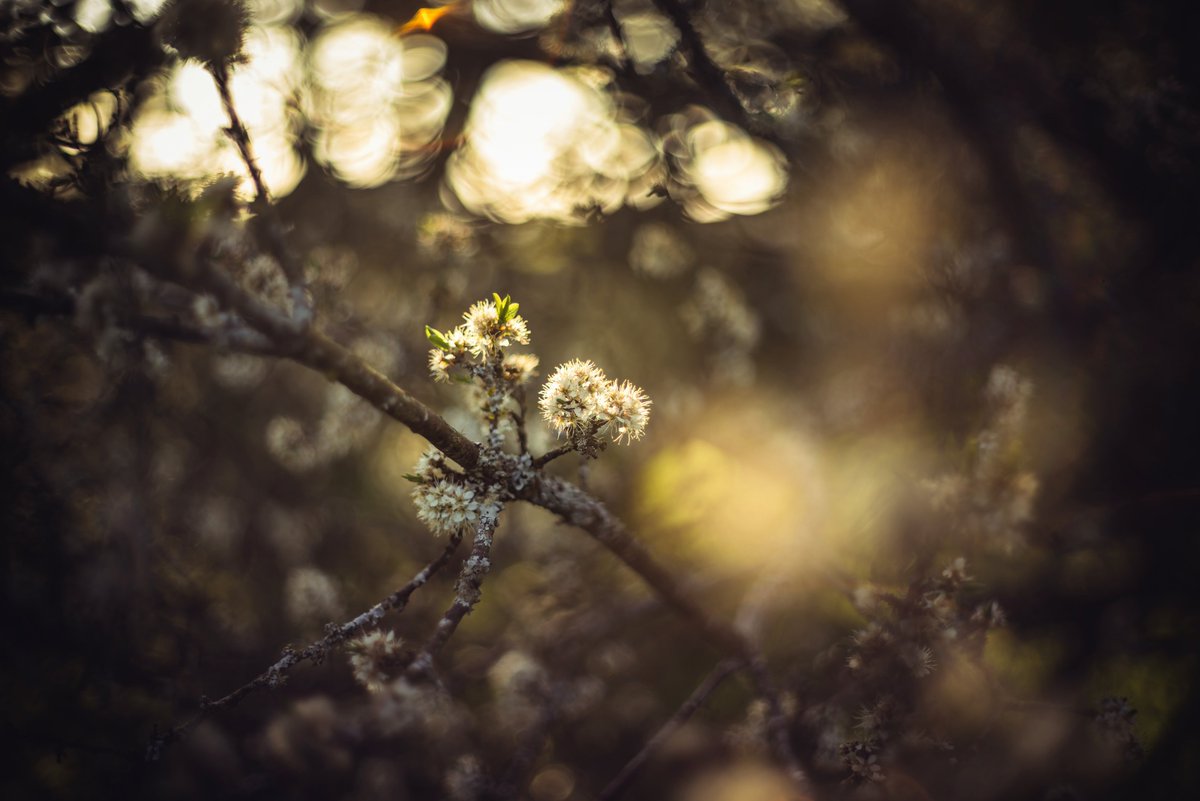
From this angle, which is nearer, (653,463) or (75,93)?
(75,93)

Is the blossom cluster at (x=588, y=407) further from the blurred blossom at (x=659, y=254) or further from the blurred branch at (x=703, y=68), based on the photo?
the blurred blossom at (x=659, y=254)

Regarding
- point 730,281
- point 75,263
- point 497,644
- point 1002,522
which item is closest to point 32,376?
point 75,263

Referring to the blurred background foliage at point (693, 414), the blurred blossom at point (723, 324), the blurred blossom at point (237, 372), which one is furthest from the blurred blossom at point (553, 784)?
the blurred blossom at point (237, 372)

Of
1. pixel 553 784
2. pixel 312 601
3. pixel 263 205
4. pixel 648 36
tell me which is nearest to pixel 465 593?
pixel 263 205

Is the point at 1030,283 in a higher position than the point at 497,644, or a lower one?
higher

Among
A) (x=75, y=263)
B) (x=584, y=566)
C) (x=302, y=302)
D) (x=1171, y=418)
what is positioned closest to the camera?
(x=302, y=302)

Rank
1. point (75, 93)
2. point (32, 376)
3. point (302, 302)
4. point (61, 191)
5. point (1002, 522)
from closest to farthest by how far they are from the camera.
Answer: point (302, 302) < point (61, 191) < point (75, 93) < point (1002, 522) < point (32, 376)

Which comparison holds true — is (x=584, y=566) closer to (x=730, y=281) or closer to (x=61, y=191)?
(x=730, y=281)
